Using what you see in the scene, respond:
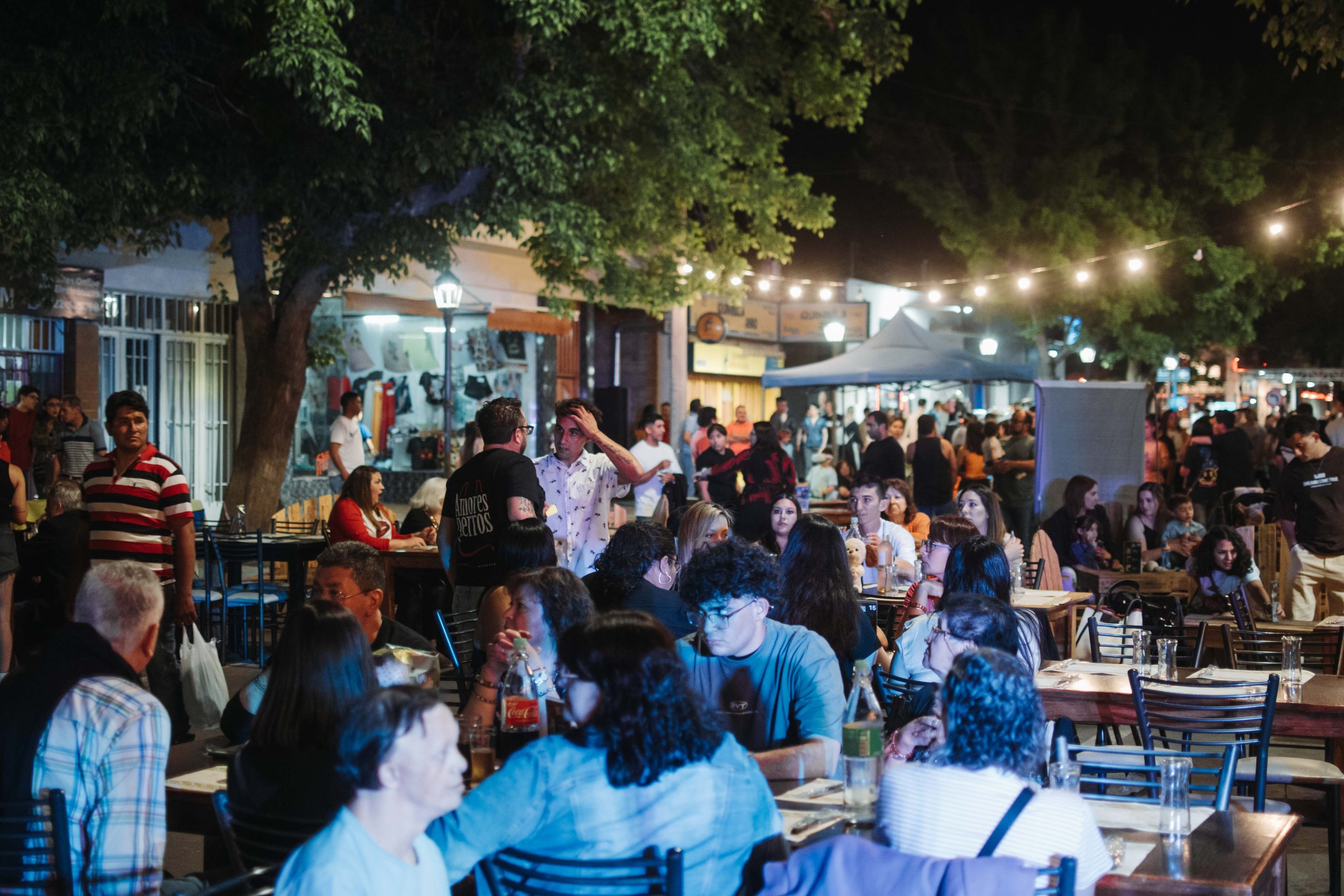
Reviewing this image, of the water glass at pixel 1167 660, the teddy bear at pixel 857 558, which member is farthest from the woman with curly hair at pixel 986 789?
the teddy bear at pixel 857 558

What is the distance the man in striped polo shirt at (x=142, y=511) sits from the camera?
23.8ft

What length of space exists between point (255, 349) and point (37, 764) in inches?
425

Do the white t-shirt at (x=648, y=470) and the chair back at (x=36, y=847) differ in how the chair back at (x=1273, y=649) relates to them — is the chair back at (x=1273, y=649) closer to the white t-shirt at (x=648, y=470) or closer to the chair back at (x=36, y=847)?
the chair back at (x=36, y=847)

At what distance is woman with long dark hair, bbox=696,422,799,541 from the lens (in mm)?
11898

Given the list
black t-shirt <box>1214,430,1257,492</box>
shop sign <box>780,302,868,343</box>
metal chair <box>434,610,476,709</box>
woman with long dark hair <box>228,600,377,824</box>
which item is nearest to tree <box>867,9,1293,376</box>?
shop sign <box>780,302,868,343</box>

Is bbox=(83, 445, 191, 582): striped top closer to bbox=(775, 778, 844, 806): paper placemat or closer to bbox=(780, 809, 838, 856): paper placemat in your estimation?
bbox=(775, 778, 844, 806): paper placemat

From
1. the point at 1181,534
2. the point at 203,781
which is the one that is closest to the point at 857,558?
the point at 1181,534

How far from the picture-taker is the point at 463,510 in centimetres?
748

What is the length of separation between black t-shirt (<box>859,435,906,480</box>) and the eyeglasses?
393 inches

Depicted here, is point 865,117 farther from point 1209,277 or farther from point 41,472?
point 41,472

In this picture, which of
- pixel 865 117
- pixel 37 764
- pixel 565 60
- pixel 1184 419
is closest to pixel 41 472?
pixel 565 60

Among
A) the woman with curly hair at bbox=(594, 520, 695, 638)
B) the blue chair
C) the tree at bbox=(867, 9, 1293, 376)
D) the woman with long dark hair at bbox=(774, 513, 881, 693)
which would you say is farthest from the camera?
the tree at bbox=(867, 9, 1293, 376)

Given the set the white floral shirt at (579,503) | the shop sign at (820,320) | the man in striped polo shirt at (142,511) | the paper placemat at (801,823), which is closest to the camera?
the paper placemat at (801,823)

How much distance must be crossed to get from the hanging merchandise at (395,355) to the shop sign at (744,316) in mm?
7220
